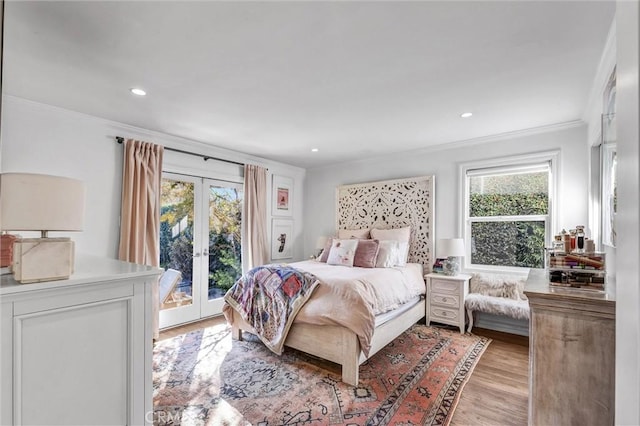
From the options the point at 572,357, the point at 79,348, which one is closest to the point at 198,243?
the point at 79,348

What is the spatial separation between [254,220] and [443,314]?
9.58 feet

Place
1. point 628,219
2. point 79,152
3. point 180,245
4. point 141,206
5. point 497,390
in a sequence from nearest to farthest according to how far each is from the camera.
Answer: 1. point 628,219
2. point 497,390
3. point 79,152
4. point 141,206
5. point 180,245

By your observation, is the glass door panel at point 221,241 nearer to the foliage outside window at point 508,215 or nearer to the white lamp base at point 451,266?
the white lamp base at point 451,266

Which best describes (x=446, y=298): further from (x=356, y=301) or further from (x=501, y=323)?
(x=356, y=301)

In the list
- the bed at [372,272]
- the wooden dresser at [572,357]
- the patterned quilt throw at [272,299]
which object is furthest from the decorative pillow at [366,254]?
the wooden dresser at [572,357]

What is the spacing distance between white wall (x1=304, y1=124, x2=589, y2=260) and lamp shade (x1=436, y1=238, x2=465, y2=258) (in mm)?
345

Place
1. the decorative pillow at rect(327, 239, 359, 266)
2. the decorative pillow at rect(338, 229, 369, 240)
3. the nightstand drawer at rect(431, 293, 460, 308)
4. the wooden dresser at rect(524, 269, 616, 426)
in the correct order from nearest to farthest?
the wooden dresser at rect(524, 269, 616, 426) < the nightstand drawer at rect(431, 293, 460, 308) < the decorative pillow at rect(327, 239, 359, 266) < the decorative pillow at rect(338, 229, 369, 240)

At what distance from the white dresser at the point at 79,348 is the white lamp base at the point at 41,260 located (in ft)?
0.14

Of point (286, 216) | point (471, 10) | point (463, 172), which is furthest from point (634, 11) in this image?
point (286, 216)

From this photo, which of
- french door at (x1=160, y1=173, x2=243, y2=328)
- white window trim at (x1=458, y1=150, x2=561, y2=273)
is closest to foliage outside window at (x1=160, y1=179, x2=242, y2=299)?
french door at (x1=160, y1=173, x2=243, y2=328)

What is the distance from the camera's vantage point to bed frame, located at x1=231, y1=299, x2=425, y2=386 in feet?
7.82

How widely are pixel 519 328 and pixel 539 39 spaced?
3.08 meters

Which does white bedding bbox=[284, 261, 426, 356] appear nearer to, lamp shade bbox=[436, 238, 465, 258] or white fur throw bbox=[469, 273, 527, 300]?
lamp shade bbox=[436, 238, 465, 258]

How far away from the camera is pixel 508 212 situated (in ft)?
12.2
